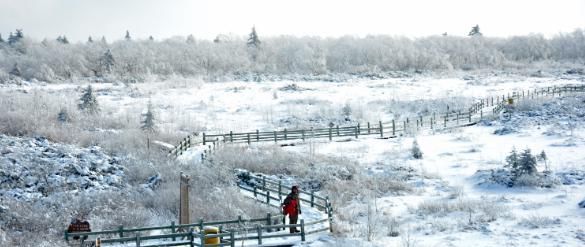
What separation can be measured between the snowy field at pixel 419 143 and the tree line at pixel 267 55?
10673mm

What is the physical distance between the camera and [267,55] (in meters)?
96.2

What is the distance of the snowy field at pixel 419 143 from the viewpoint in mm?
21266

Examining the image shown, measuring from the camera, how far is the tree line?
82.6 m

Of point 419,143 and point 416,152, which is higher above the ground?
point 416,152

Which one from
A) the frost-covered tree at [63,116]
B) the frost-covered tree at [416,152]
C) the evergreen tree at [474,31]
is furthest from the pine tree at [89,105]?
the evergreen tree at [474,31]

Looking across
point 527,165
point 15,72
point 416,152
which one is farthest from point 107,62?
point 527,165

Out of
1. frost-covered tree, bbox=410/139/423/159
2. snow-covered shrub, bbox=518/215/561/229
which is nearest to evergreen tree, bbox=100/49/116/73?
frost-covered tree, bbox=410/139/423/159

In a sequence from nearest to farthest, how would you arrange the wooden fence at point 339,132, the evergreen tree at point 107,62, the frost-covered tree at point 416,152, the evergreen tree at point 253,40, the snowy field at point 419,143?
the snowy field at point 419,143
the frost-covered tree at point 416,152
the wooden fence at point 339,132
the evergreen tree at point 107,62
the evergreen tree at point 253,40

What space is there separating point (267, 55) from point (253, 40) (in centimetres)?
740

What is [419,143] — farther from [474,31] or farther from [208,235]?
[474,31]

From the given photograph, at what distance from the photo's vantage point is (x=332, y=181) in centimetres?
2975

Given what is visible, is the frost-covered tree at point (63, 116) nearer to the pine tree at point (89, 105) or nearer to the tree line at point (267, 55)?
the pine tree at point (89, 105)

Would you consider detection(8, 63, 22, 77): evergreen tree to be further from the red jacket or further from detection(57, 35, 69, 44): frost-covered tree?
the red jacket

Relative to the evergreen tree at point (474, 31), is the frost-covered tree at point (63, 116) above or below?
below
